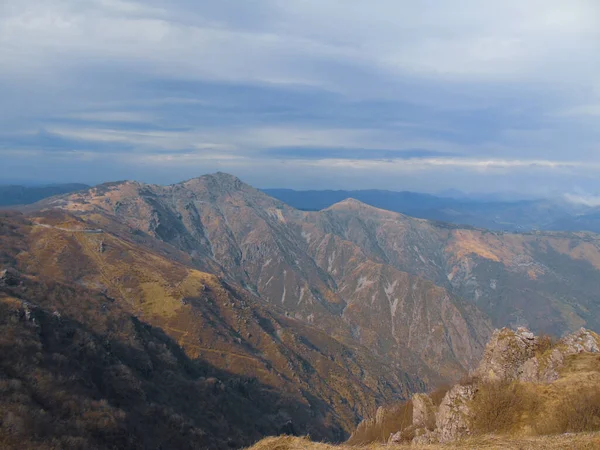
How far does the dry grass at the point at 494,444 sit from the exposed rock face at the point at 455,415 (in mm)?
14263

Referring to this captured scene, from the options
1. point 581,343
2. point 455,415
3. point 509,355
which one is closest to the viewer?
point 455,415

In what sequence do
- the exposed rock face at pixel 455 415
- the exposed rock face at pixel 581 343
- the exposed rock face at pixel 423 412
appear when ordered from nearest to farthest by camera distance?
the exposed rock face at pixel 455 415 < the exposed rock face at pixel 581 343 < the exposed rock face at pixel 423 412

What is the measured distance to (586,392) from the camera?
41.2m

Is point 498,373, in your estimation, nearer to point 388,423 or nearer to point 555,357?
point 555,357

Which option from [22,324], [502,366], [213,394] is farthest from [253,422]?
[502,366]

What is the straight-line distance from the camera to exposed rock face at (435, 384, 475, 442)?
47.7m

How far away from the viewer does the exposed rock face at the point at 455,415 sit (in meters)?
47.7

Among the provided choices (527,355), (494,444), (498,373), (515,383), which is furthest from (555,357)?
(494,444)

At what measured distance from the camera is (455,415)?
4972 centimetres

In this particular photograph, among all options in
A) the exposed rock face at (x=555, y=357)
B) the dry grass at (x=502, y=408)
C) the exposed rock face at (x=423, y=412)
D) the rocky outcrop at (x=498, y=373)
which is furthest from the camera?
the exposed rock face at (x=423, y=412)

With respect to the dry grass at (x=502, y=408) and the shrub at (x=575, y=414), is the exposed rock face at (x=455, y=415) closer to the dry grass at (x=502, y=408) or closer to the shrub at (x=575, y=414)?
the dry grass at (x=502, y=408)

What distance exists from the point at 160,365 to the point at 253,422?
4596cm

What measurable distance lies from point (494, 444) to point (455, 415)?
772 inches

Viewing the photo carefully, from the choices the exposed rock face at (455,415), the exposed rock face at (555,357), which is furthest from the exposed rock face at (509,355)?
the exposed rock face at (455,415)
